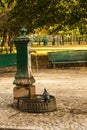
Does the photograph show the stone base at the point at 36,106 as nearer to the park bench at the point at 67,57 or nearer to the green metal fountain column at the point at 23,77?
the green metal fountain column at the point at 23,77

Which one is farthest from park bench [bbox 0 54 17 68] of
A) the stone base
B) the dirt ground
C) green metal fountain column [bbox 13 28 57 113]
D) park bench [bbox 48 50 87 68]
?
the stone base

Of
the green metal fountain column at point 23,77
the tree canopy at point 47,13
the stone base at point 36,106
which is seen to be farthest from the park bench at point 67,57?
the stone base at point 36,106

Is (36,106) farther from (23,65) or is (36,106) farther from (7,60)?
(7,60)

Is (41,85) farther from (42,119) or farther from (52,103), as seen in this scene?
(42,119)

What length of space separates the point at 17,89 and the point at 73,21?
47.4 ft

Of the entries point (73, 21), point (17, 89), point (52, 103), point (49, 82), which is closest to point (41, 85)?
point (49, 82)

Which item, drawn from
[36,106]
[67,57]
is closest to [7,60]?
[67,57]

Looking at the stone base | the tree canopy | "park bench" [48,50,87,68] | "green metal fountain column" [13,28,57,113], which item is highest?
the tree canopy

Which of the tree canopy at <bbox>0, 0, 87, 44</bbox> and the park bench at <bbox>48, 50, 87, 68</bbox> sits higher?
the tree canopy at <bbox>0, 0, 87, 44</bbox>

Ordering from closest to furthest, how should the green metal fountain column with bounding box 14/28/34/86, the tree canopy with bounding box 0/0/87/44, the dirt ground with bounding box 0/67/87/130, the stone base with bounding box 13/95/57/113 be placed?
the dirt ground with bounding box 0/67/87/130 < the stone base with bounding box 13/95/57/113 < the green metal fountain column with bounding box 14/28/34/86 < the tree canopy with bounding box 0/0/87/44

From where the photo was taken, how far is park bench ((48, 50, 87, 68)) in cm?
2391

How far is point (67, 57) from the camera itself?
2416cm

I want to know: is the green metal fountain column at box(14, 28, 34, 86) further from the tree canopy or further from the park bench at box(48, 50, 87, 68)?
the tree canopy

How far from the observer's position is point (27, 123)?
30.1 feet
